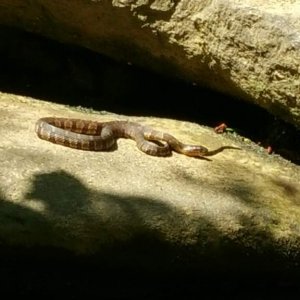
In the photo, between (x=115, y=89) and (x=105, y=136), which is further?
(x=115, y=89)

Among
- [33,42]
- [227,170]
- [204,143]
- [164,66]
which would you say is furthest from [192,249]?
[33,42]

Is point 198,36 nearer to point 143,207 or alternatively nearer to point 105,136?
point 105,136

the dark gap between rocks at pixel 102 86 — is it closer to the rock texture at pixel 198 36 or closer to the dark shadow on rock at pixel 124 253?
the rock texture at pixel 198 36

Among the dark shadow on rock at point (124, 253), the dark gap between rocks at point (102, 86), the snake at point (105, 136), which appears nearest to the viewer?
the dark shadow on rock at point (124, 253)

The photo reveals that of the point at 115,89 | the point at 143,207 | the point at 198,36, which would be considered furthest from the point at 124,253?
the point at 115,89

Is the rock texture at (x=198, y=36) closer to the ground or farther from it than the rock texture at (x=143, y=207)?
farther from it

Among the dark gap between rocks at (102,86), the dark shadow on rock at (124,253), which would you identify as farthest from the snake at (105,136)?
the dark gap between rocks at (102,86)

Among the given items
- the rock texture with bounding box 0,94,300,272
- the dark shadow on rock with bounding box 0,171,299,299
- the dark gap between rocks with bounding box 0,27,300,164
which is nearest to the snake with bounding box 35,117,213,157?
the rock texture with bounding box 0,94,300,272
